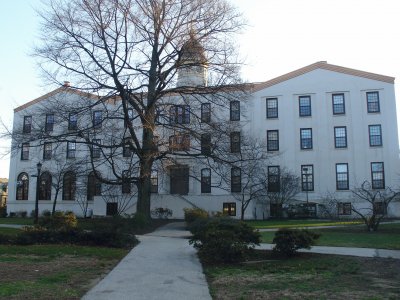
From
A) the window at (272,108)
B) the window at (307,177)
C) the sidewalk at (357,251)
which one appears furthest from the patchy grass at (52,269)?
the window at (272,108)

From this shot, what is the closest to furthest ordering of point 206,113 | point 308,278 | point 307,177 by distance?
point 308,278 → point 206,113 → point 307,177

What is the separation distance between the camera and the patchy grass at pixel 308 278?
8227 millimetres

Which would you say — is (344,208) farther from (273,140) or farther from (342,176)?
(273,140)

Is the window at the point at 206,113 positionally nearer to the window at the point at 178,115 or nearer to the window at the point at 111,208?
the window at the point at 178,115

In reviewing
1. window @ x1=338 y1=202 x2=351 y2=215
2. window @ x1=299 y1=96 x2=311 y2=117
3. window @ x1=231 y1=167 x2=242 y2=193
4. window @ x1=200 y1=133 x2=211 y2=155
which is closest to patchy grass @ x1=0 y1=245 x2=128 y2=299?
window @ x1=200 y1=133 x2=211 y2=155

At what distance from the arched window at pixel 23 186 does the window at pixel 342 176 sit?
33099 mm

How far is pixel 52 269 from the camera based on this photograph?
1151 centimetres

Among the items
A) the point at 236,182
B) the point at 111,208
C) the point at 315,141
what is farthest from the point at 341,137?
the point at 111,208

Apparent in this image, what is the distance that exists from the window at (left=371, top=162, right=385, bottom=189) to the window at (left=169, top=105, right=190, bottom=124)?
21589 mm

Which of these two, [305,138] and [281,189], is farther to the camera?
[305,138]

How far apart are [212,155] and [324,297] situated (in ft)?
59.7

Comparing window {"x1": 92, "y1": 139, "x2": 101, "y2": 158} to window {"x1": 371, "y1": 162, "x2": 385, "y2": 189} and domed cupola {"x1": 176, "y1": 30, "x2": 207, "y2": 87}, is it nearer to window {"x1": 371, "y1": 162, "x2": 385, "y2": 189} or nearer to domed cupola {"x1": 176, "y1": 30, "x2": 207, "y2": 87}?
domed cupola {"x1": 176, "y1": 30, "x2": 207, "y2": 87}

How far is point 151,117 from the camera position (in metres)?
24.8

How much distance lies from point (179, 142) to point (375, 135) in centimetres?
2402
